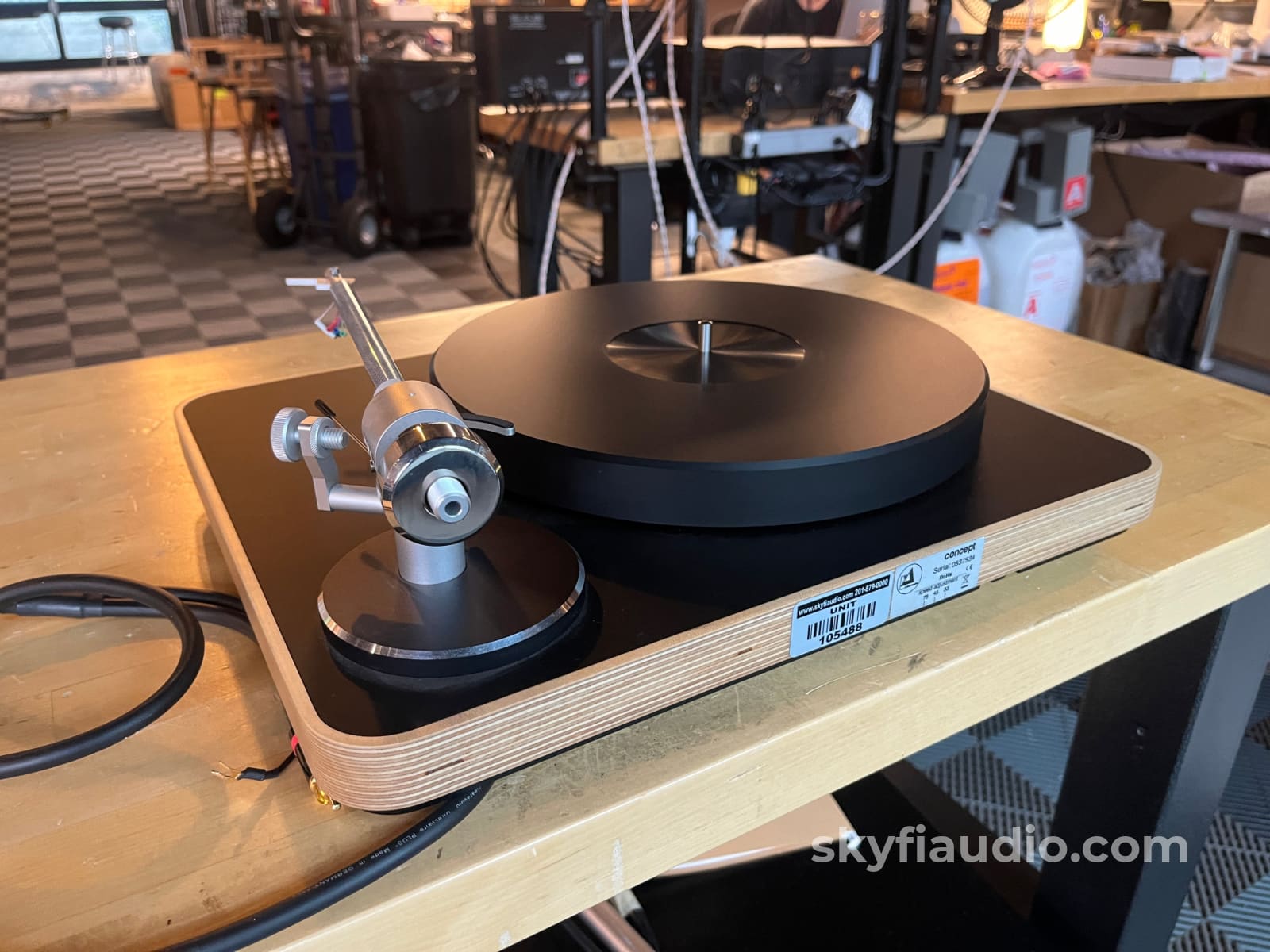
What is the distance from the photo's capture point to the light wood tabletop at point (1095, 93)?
1.94 m

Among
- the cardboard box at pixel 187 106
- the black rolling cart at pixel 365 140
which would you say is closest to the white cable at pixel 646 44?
the black rolling cart at pixel 365 140

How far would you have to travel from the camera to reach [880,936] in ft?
2.62

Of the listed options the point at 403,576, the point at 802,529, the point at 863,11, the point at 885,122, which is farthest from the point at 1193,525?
the point at 863,11

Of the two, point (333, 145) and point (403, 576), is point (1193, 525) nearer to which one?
point (403, 576)

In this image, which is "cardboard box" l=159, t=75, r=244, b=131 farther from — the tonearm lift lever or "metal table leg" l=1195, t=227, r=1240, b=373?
the tonearm lift lever

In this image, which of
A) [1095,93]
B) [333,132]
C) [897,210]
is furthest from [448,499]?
[333,132]

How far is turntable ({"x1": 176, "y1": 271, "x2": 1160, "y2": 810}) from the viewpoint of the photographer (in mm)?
331

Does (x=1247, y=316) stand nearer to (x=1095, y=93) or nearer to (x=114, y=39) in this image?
(x=1095, y=93)

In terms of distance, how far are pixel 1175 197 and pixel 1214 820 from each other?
6.72ft

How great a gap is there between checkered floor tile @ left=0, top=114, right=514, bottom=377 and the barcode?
2.34 m

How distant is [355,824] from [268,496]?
173 mm

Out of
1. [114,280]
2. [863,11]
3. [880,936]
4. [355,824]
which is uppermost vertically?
[863,11]

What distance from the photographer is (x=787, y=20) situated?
7.98ft
